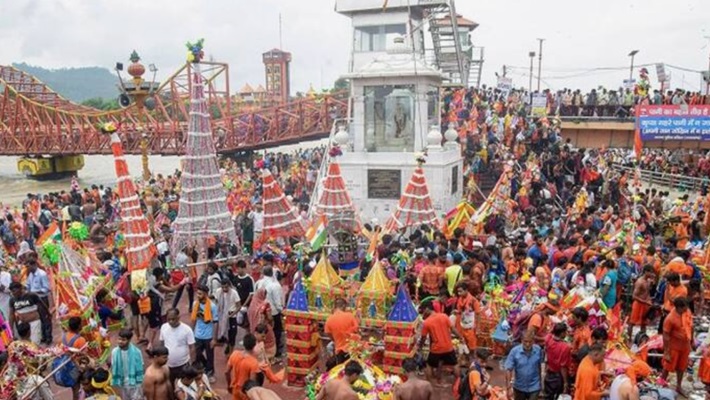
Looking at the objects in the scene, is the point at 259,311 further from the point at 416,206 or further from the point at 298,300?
the point at 416,206

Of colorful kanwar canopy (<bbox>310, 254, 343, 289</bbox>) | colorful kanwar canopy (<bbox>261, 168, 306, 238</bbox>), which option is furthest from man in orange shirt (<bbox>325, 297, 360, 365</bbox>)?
colorful kanwar canopy (<bbox>261, 168, 306, 238</bbox>)

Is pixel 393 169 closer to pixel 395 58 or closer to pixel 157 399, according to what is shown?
pixel 395 58

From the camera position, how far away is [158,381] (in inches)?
233

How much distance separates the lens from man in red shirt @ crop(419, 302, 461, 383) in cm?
728

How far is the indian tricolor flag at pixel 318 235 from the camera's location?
35.6 feet

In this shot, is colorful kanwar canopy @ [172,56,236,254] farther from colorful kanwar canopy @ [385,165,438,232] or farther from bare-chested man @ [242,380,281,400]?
bare-chested man @ [242,380,281,400]

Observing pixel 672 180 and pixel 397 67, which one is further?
pixel 672 180

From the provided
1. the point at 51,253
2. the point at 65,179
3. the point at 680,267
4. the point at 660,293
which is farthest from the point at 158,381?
the point at 65,179

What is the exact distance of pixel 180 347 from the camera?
22.6ft

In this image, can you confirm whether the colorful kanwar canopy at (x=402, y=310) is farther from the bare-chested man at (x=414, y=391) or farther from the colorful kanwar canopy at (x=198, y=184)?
the colorful kanwar canopy at (x=198, y=184)

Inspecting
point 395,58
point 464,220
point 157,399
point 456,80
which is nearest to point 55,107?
point 456,80

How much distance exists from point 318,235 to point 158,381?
214 inches

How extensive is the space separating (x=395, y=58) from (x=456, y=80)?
15601mm

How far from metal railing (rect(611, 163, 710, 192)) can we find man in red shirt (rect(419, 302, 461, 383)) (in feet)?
49.8
